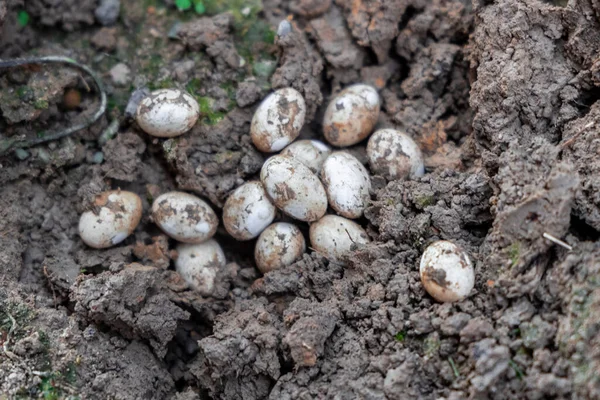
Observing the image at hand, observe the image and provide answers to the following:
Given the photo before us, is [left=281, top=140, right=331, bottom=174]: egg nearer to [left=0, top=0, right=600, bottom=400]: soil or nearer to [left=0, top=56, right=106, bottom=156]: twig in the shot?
[left=0, top=0, right=600, bottom=400]: soil

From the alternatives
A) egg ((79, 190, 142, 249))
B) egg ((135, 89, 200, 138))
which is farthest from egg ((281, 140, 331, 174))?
egg ((79, 190, 142, 249))

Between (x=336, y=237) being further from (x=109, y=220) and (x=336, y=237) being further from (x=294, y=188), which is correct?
(x=109, y=220)

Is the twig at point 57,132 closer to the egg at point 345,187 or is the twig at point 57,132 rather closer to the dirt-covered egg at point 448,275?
the egg at point 345,187

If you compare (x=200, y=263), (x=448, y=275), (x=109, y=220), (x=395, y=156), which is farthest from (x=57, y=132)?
(x=448, y=275)

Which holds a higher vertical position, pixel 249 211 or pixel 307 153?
pixel 307 153

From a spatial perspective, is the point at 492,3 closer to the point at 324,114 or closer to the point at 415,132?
the point at 415,132

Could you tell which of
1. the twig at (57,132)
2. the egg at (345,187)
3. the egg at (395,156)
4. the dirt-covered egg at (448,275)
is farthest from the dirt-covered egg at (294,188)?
the twig at (57,132)
